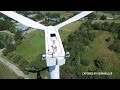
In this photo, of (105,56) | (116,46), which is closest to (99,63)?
(105,56)

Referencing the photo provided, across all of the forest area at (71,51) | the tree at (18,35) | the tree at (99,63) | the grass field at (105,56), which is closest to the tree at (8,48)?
the forest area at (71,51)

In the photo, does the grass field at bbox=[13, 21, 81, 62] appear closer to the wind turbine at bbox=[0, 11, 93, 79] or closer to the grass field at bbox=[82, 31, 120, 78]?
the wind turbine at bbox=[0, 11, 93, 79]

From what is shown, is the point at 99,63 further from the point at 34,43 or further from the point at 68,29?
the point at 34,43

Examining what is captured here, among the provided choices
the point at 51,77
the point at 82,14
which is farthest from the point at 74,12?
the point at 51,77

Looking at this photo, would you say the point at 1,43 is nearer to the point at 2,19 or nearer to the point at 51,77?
the point at 2,19

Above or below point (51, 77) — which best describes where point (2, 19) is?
above

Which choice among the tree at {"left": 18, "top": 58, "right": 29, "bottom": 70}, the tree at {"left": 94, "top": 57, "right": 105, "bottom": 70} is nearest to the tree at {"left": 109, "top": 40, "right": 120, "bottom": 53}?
the tree at {"left": 94, "top": 57, "right": 105, "bottom": 70}
